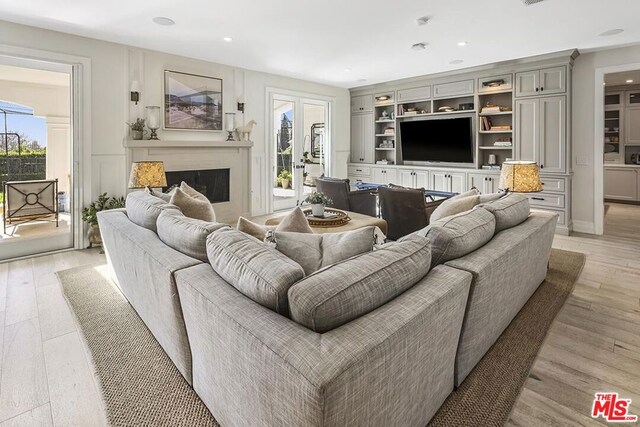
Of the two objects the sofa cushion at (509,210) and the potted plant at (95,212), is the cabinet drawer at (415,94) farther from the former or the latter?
the potted plant at (95,212)

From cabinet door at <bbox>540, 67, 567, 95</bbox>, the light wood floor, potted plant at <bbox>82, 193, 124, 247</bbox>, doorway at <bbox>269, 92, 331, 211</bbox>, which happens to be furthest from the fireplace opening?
cabinet door at <bbox>540, 67, 567, 95</bbox>

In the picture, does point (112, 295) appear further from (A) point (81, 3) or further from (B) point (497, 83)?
(B) point (497, 83)

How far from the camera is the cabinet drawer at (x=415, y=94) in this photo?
6.89 m

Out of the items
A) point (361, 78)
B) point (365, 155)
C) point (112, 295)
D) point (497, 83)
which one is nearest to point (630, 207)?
point (497, 83)

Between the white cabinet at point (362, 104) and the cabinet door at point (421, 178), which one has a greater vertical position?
the white cabinet at point (362, 104)

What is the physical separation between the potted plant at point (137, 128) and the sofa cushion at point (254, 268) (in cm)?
378

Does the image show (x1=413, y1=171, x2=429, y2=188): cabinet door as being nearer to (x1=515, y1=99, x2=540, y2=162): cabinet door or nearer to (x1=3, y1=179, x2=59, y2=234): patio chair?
(x1=515, y1=99, x2=540, y2=162): cabinet door

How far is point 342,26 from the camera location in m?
4.14

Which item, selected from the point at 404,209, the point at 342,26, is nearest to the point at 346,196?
the point at 404,209

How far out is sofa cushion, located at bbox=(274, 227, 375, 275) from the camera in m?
1.67

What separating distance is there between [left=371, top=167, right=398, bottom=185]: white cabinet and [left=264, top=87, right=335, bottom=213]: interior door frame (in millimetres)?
903

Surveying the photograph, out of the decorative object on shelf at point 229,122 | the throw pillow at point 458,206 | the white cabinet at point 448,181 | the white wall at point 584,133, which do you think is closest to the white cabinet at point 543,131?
the white wall at point 584,133

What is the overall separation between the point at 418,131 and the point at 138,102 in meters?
4.68

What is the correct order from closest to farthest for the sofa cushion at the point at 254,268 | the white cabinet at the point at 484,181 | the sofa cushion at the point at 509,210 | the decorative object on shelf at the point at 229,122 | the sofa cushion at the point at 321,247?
1. the sofa cushion at the point at 254,268
2. the sofa cushion at the point at 321,247
3. the sofa cushion at the point at 509,210
4. the decorative object on shelf at the point at 229,122
5. the white cabinet at the point at 484,181
